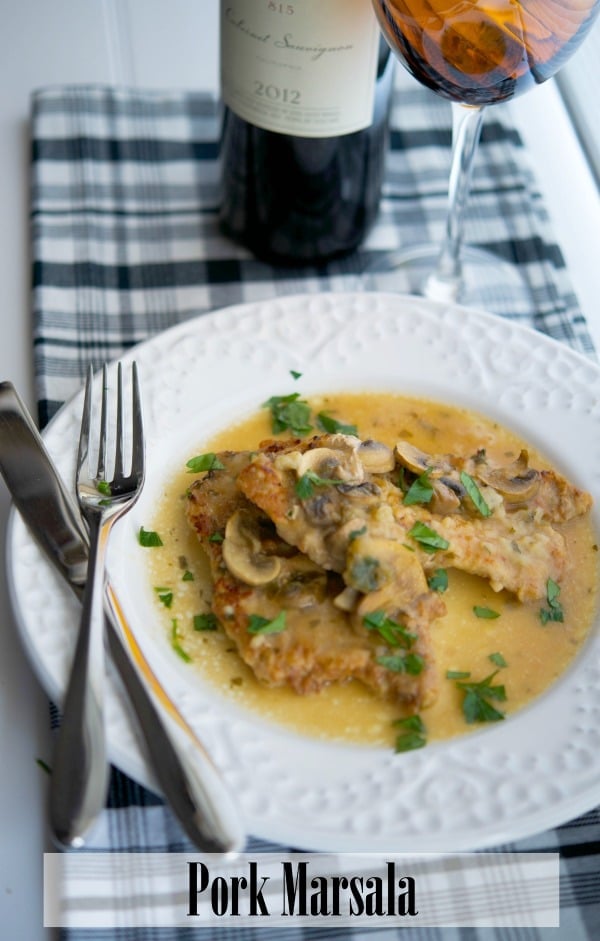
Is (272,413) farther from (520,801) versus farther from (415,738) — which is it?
(520,801)

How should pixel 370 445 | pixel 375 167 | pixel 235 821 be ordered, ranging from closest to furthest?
pixel 235 821 → pixel 370 445 → pixel 375 167

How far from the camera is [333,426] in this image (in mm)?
2137

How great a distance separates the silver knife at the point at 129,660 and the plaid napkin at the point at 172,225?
35 cm

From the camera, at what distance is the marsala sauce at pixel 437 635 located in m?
1.66


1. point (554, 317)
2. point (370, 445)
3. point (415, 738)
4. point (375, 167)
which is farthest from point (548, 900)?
point (375, 167)

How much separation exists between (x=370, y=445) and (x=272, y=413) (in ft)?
1.04

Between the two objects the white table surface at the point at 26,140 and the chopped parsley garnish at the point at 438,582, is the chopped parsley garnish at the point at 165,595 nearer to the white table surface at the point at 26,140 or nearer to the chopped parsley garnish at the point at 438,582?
the white table surface at the point at 26,140

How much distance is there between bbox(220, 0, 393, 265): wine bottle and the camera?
2254 millimetres

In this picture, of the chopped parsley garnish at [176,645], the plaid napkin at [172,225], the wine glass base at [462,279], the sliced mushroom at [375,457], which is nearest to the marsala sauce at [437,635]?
the chopped parsley garnish at [176,645]

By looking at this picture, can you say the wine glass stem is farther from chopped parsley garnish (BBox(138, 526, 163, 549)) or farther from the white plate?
chopped parsley garnish (BBox(138, 526, 163, 549))

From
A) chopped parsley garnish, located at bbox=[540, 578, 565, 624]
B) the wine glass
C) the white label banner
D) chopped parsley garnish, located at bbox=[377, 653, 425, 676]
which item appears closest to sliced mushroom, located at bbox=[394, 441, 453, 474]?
chopped parsley garnish, located at bbox=[540, 578, 565, 624]

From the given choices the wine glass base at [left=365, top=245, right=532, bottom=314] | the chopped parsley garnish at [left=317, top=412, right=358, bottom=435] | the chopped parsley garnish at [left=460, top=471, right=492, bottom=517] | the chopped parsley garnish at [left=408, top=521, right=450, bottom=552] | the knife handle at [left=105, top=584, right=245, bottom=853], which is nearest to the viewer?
the knife handle at [left=105, top=584, right=245, bottom=853]

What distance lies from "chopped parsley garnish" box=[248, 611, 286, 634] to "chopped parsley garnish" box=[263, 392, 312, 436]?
0.54 m

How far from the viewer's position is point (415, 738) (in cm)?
162
